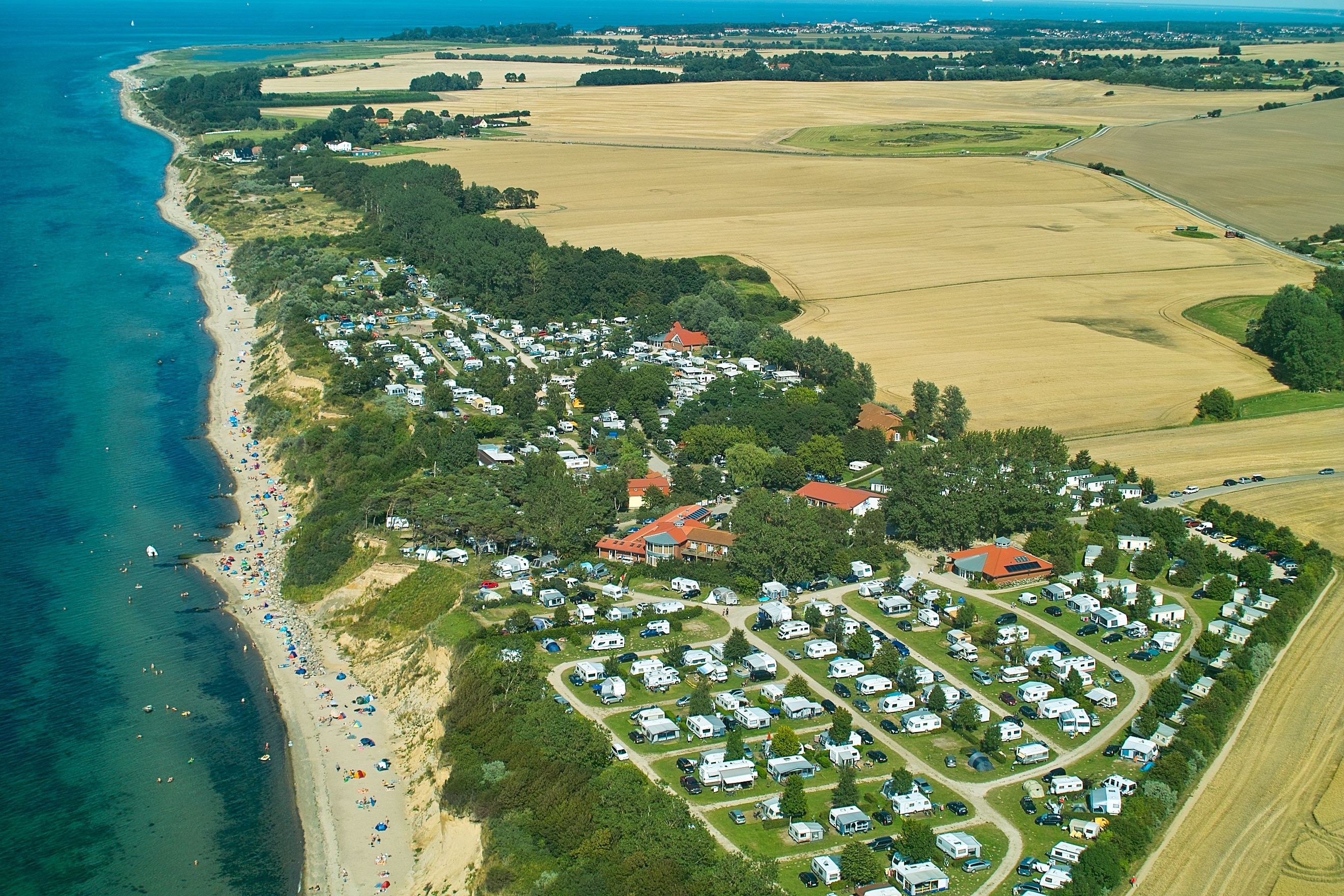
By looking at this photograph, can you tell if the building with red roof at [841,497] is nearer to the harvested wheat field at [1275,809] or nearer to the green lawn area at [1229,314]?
the harvested wheat field at [1275,809]

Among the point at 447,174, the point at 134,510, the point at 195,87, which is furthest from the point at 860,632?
the point at 195,87

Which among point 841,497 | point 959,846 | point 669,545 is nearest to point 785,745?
point 959,846

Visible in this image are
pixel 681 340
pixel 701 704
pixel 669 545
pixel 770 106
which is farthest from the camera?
pixel 770 106

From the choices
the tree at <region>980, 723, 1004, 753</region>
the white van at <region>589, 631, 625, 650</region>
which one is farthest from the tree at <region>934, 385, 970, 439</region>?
the tree at <region>980, 723, 1004, 753</region>

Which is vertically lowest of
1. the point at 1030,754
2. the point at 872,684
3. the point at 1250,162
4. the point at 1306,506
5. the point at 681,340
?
the point at 1030,754

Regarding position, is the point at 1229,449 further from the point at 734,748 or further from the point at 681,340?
the point at 734,748

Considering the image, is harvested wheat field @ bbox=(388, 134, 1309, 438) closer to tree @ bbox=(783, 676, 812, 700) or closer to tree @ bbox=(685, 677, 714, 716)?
tree @ bbox=(783, 676, 812, 700)

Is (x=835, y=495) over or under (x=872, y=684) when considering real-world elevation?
over

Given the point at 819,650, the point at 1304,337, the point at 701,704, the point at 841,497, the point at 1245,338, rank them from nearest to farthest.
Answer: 1. the point at 701,704
2. the point at 819,650
3. the point at 841,497
4. the point at 1304,337
5. the point at 1245,338
